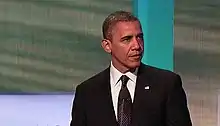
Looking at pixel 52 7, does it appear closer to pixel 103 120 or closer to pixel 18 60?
pixel 18 60

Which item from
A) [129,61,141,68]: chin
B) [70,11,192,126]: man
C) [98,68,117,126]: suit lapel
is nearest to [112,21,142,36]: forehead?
[70,11,192,126]: man

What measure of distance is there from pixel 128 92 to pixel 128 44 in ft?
0.63

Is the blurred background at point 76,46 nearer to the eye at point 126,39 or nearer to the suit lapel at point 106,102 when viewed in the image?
the suit lapel at point 106,102

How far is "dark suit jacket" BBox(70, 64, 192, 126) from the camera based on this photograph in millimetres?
1618

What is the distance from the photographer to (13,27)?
2670 mm

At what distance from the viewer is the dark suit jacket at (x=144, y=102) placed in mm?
1618

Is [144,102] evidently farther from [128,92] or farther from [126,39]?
[126,39]

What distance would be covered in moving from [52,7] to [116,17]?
3.69 ft

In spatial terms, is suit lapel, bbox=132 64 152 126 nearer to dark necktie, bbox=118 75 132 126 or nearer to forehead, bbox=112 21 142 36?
dark necktie, bbox=118 75 132 126

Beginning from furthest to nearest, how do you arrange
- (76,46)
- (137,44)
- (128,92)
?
(76,46)
(128,92)
(137,44)

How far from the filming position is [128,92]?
1.72m

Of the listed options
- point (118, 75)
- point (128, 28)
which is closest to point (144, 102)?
point (118, 75)

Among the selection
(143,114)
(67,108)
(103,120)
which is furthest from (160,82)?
(67,108)

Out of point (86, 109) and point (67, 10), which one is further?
point (67, 10)
